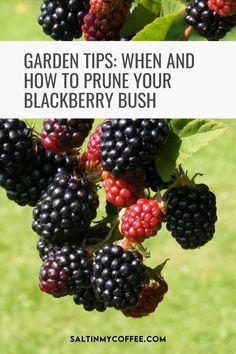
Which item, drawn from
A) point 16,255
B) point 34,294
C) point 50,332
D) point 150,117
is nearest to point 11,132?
point 150,117

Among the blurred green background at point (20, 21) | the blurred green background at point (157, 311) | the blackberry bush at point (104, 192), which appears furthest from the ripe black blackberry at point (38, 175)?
the blurred green background at point (20, 21)

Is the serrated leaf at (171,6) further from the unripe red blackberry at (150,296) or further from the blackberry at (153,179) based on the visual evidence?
the unripe red blackberry at (150,296)

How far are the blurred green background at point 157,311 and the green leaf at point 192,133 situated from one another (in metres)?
3.88

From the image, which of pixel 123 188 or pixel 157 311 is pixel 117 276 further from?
pixel 157 311

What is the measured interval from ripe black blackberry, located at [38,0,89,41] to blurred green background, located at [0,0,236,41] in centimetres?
845

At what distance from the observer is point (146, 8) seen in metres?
0.91

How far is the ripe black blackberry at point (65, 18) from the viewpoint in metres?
0.92

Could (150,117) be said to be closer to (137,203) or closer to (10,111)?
(137,203)

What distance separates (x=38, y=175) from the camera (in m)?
0.87

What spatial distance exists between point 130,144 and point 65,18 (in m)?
0.19

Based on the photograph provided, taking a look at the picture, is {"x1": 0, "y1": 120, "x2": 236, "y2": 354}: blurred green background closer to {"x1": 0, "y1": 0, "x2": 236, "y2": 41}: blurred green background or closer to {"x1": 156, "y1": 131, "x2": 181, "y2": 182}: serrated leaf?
{"x1": 156, "y1": 131, "x2": 181, "y2": 182}: serrated leaf

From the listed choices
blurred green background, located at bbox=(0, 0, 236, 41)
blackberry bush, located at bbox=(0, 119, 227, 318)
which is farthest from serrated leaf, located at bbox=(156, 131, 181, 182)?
blurred green background, located at bbox=(0, 0, 236, 41)

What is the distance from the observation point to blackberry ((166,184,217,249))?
0.85 m

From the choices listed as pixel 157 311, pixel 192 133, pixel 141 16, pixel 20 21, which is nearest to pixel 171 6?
pixel 141 16
